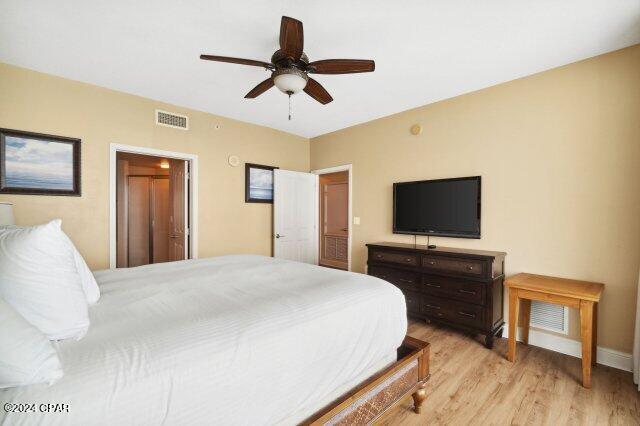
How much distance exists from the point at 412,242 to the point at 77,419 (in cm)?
354

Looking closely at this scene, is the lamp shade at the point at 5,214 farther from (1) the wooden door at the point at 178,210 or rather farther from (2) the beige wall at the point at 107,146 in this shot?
(1) the wooden door at the point at 178,210

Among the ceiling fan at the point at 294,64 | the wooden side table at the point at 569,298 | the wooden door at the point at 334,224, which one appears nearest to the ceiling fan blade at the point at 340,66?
the ceiling fan at the point at 294,64

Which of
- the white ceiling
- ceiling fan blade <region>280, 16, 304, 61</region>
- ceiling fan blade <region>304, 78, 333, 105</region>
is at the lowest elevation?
ceiling fan blade <region>304, 78, 333, 105</region>

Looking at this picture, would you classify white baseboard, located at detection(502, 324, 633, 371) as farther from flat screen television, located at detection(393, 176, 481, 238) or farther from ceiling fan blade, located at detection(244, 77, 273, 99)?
ceiling fan blade, located at detection(244, 77, 273, 99)

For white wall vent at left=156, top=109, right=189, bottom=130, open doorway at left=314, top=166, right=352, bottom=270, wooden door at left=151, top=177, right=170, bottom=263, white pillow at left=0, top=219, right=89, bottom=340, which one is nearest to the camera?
white pillow at left=0, top=219, right=89, bottom=340

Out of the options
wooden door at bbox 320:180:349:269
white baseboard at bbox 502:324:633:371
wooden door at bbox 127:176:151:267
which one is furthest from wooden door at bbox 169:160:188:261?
white baseboard at bbox 502:324:633:371

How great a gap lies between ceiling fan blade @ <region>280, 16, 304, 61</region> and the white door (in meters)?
2.70

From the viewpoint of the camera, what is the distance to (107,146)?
3.26 m

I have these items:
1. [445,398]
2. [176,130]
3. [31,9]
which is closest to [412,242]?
[445,398]

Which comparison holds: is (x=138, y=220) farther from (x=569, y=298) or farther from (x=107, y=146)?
(x=569, y=298)

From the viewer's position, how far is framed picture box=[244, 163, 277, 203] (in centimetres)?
444

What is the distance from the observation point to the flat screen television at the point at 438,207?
325 centimetres

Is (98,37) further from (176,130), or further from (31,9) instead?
(176,130)

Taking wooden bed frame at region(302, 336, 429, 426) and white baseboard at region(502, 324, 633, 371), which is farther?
white baseboard at region(502, 324, 633, 371)
